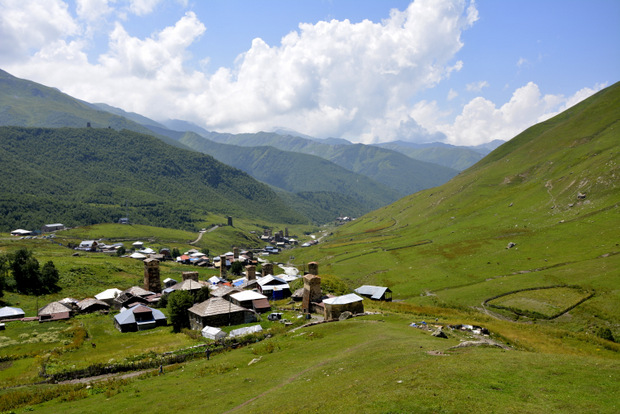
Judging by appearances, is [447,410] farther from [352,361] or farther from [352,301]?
[352,301]

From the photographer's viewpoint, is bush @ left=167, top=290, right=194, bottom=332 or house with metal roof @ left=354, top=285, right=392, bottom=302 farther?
house with metal roof @ left=354, top=285, right=392, bottom=302

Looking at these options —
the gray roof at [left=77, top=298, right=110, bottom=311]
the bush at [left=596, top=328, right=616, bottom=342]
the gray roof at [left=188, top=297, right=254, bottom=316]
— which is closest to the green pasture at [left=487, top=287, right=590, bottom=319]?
the bush at [left=596, top=328, right=616, bottom=342]

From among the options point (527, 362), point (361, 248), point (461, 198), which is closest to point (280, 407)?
point (527, 362)

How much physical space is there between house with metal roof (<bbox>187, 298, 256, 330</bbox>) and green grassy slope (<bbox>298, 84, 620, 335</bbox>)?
38.6m

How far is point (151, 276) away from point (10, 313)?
26.3 meters

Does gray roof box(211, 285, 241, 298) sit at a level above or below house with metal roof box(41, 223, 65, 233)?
below

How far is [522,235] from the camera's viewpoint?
104000 millimetres

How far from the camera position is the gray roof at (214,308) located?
177ft

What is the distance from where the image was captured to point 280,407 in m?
19.8

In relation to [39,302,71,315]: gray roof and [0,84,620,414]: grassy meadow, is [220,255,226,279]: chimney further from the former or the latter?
[39,302,71,315]: gray roof

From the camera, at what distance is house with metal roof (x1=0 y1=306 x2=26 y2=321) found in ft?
203

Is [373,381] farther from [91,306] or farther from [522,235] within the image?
[522,235]

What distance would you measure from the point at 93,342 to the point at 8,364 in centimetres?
1006

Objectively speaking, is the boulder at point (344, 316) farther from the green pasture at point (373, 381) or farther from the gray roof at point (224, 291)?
the gray roof at point (224, 291)
